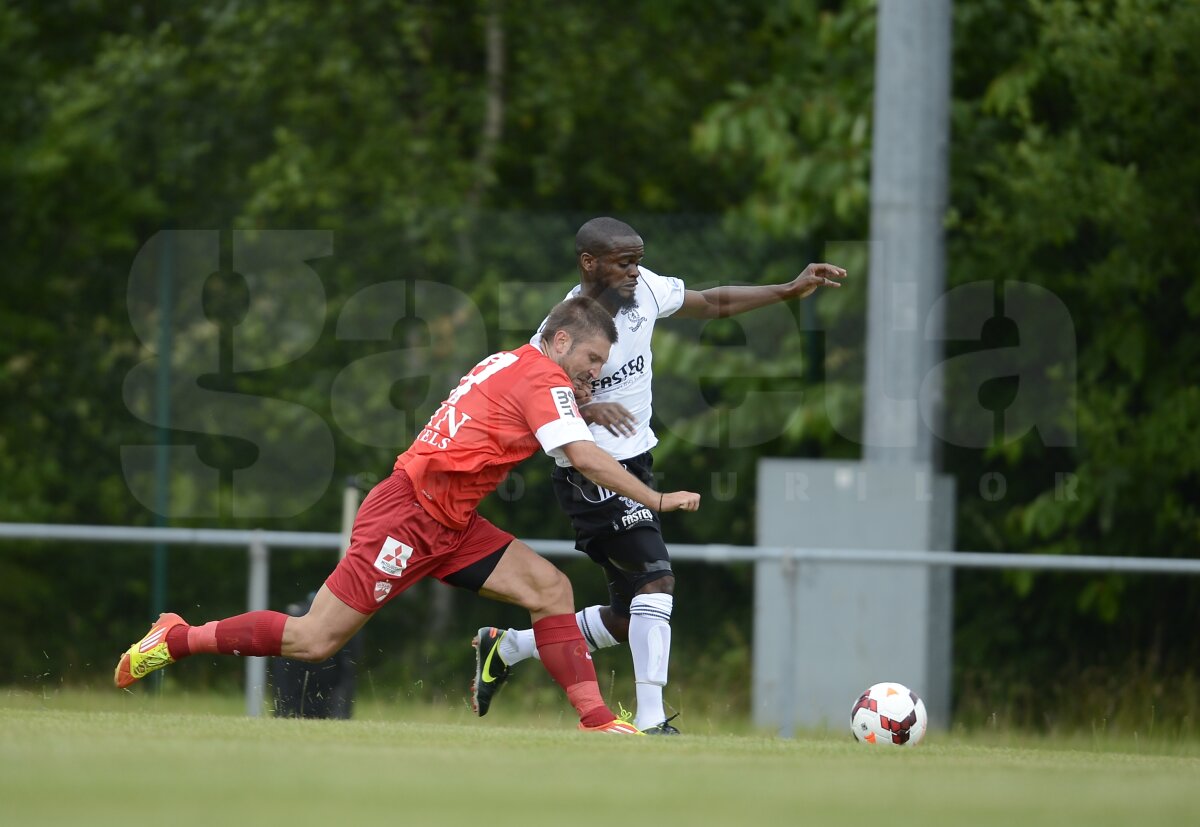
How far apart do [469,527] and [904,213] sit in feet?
14.1

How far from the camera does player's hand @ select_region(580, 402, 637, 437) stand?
21.6 ft

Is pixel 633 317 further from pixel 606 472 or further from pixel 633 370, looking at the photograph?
pixel 606 472

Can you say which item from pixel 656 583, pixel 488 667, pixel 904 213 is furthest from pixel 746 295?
pixel 904 213

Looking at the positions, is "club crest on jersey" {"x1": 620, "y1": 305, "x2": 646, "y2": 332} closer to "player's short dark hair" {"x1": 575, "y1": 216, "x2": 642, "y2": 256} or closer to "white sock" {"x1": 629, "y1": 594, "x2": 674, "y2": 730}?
"player's short dark hair" {"x1": 575, "y1": 216, "x2": 642, "y2": 256}

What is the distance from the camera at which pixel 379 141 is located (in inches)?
517

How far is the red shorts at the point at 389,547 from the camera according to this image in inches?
247

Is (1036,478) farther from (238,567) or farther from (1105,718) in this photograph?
(238,567)

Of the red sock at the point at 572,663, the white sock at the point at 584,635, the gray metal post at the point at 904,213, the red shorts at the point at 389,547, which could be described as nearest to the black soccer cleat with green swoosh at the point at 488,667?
the white sock at the point at 584,635

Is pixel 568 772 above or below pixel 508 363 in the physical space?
below

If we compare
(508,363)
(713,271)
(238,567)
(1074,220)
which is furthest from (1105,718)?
(238,567)

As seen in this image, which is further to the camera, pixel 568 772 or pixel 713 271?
pixel 713 271

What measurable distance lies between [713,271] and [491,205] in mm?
2982

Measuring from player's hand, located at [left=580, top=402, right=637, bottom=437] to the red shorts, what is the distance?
0.65 metres

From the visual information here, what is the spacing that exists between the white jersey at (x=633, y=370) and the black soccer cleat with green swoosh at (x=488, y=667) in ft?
3.54
